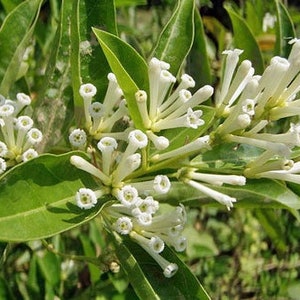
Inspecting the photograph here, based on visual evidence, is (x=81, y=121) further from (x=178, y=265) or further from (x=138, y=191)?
(x=178, y=265)

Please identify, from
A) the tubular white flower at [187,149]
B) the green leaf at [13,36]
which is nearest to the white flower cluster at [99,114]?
the tubular white flower at [187,149]

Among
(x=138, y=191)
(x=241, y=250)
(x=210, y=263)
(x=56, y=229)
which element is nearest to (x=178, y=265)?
(x=138, y=191)

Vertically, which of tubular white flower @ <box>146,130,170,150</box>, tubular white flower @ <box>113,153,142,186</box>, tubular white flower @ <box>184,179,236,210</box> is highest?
tubular white flower @ <box>146,130,170,150</box>

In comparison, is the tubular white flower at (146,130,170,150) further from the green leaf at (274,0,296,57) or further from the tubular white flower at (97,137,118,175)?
the green leaf at (274,0,296,57)

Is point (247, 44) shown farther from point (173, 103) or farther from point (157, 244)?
point (157, 244)

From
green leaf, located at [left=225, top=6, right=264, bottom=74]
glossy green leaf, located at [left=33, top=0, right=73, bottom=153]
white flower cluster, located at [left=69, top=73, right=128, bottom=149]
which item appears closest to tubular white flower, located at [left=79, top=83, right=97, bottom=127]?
white flower cluster, located at [left=69, top=73, right=128, bottom=149]

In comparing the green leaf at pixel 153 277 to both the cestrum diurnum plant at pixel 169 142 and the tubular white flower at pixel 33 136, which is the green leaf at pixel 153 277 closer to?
the cestrum diurnum plant at pixel 169 142
